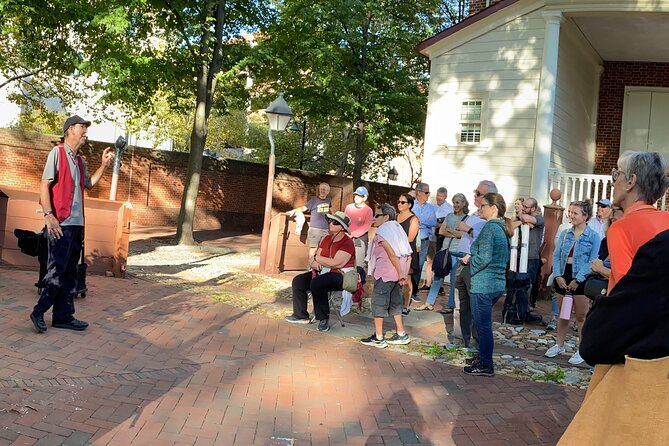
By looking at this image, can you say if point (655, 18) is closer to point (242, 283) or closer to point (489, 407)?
point (242, 283)

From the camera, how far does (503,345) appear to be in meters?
8.05

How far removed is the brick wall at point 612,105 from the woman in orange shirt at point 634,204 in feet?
47.0

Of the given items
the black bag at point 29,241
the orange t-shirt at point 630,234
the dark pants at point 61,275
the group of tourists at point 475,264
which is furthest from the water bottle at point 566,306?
the black bag at point 29,241

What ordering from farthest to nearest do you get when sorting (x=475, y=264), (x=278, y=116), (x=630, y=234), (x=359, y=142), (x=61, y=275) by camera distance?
(x=359, y=142) → (x=278, y=116) → (x=475, y=264) → (x=61, y=275) → (x=630, y=234)

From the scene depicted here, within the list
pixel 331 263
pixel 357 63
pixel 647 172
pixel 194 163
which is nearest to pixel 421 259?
pixel 331 263

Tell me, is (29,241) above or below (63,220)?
below

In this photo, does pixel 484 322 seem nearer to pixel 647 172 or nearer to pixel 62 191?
pixel 647 172

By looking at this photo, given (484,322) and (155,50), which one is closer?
(484,322)

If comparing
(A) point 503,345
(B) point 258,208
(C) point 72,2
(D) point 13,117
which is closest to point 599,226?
(A) point 503,345

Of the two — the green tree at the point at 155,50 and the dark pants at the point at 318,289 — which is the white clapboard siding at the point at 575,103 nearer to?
the dark pants at the point at 318,289

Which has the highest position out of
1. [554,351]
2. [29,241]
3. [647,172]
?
[647,172]

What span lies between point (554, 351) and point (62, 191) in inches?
217

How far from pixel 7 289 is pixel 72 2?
8.74 metres

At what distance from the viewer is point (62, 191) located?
20.5 feet
